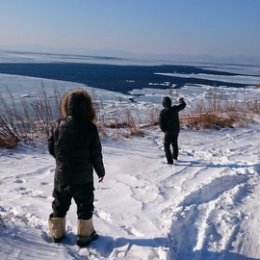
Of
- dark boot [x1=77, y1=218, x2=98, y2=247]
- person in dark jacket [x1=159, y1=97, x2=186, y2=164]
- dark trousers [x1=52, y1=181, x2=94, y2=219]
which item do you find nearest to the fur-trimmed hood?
dark trousers [x1=52, y1=181, x2=94, y2=219]

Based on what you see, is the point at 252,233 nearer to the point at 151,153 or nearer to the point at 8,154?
the point at 151,153

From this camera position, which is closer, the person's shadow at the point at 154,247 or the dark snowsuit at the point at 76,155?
the person's shadow at the point at 154,247

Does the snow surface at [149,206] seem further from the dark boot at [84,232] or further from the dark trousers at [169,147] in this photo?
the dark trousers at [169,147]

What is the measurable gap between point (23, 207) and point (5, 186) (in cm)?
118

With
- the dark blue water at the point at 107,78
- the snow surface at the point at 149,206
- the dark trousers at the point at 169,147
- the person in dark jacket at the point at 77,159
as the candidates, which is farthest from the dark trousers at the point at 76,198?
the dark blue water at the point at 107,78

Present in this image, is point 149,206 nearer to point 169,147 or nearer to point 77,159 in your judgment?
point 77,159

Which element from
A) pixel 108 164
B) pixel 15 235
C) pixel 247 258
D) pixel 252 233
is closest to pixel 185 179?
pixel 108 164

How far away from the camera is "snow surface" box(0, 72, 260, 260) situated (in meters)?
4.31

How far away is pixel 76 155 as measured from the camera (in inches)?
171

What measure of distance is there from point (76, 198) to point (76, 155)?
1.51ft

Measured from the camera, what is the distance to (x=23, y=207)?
5387 millimetres

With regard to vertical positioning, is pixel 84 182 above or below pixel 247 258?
above

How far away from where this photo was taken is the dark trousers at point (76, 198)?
439cm

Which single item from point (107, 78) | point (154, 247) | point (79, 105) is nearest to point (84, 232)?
point (154, 247)
